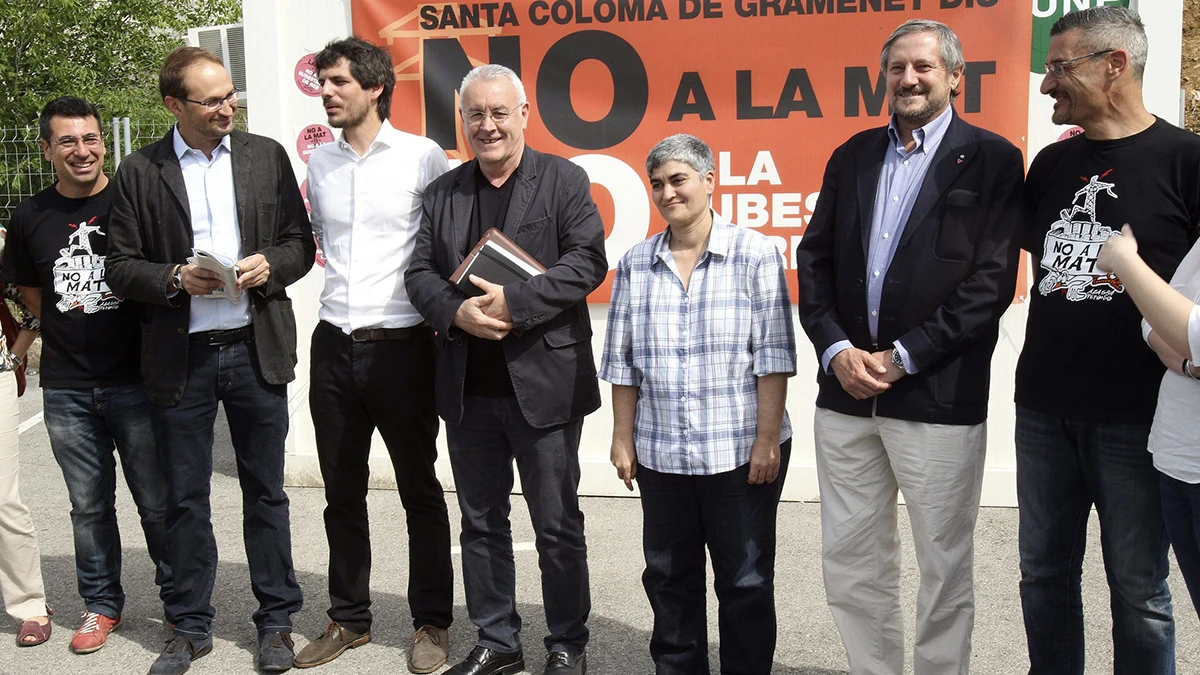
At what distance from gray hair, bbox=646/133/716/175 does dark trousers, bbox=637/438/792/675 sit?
3.01 ft

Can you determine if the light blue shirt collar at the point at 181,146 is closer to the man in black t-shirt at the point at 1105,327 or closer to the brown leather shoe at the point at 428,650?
the brown leather shoe at the point at 428,650

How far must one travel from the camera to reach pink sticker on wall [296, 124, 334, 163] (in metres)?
5.73

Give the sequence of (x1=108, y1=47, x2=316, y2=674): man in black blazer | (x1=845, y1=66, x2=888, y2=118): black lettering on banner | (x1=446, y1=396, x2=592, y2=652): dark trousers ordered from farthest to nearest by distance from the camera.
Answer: (x1=845, y1=66, x2=888, y2=118): black lettering on banner
(x1=108, y1=47, x2=316, y2=674): man in black blazer
(x1=446, y1=396, x2=592, y2=652): dark trousers

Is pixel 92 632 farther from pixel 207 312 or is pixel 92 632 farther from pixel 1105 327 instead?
pixel 1105 327

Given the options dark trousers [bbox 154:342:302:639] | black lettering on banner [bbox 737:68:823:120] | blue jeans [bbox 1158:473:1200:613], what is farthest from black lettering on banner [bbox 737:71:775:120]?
blue jeans [bbox 1158:473:1200:613]

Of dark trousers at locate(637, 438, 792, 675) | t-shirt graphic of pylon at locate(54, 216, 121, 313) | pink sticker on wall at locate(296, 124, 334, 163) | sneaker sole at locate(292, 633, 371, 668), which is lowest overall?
sneaker sole at locate(292, 633, 371, 668)

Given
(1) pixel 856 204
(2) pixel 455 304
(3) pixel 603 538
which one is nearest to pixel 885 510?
(1) pixel 856 204

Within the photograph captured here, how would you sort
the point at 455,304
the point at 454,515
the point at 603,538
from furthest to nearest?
the point at 454,515, the point at 603,538, the point at 455,304

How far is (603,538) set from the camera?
519cm

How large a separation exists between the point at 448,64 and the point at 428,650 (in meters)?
3.14

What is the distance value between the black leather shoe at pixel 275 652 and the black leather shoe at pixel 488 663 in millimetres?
604

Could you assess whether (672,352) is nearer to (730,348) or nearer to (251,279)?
(730,348)

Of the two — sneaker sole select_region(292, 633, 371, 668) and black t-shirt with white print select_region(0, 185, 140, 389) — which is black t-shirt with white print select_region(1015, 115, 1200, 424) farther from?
black t-shirt with white print select_region(0, 185, 140, 389)

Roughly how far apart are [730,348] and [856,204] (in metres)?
0.58
